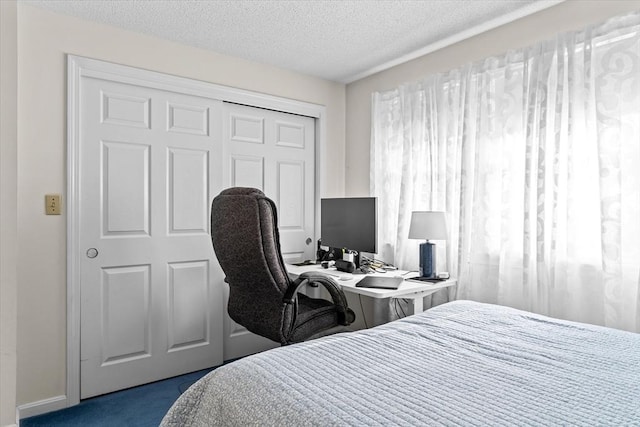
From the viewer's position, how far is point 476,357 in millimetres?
1289

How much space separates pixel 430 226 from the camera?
2723 millimetres

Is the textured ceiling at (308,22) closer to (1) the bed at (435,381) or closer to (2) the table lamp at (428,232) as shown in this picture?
(2) the table lamp at (428,232)

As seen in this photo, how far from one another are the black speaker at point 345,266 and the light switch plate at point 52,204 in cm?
192

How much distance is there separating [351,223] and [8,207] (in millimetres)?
2070

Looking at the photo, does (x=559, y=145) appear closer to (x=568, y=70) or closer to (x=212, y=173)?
(x=568, y=70)

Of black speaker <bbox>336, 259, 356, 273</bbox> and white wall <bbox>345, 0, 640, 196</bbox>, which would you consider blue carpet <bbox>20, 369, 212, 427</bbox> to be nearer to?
black speaker <bbox>336, 259, 356, 273</bbox>

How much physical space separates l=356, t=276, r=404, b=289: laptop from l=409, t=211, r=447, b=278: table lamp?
0.22 meters

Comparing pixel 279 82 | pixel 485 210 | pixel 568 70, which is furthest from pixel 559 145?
pixel 279 82

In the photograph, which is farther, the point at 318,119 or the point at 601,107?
the point at 318,119

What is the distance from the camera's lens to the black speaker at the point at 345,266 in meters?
3.02

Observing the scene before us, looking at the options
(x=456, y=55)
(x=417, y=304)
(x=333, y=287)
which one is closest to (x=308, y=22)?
(x=456, y=55)

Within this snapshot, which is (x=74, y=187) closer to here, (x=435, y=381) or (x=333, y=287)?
(x=333, y=287)

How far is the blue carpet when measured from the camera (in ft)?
7.66

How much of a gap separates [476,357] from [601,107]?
1.60m
